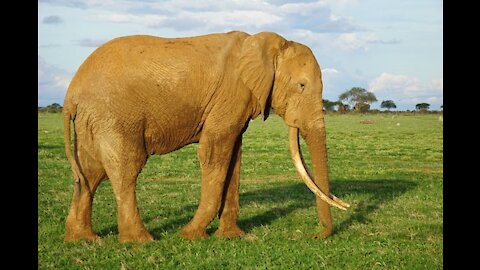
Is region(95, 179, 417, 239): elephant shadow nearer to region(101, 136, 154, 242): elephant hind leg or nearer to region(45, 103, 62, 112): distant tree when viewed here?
region(101, 136, 154, 242): elephant hind leg

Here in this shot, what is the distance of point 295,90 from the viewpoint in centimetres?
1016

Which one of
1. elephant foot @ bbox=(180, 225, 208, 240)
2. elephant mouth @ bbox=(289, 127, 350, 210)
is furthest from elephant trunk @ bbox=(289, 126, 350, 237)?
elephant foot @ bbox=(180, 225, 208, 240)

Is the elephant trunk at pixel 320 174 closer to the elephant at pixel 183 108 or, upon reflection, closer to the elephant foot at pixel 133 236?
the elephant at pixel 183 108

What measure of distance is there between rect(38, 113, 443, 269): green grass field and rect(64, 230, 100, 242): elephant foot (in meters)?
0.15

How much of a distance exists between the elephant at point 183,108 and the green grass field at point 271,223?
68 cm

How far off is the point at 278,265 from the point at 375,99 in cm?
11303

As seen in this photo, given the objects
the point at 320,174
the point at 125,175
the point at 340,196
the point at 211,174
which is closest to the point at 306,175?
the point at 320,174

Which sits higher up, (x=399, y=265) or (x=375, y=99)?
(x=375, y=99)

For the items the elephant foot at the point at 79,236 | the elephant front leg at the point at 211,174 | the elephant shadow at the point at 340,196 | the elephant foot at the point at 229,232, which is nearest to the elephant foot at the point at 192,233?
the elephant front leg at the point at 211,174

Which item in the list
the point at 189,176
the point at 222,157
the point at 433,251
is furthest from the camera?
the point at 189,176

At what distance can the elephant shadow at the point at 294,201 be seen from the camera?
11.7 meters
